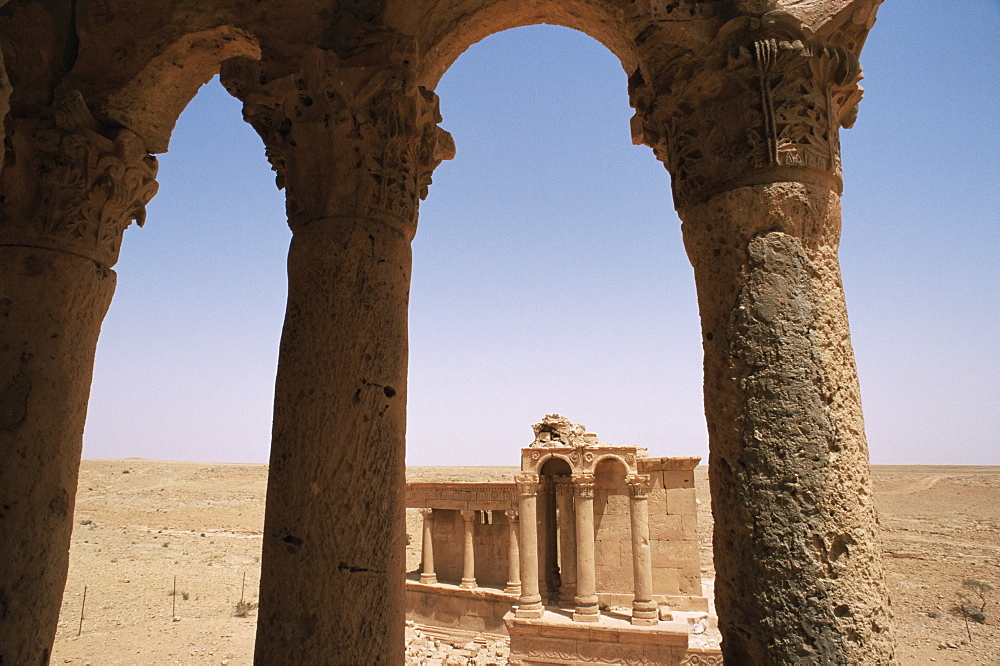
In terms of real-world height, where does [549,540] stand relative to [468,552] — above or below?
above

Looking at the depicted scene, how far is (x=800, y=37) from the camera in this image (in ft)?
9.11

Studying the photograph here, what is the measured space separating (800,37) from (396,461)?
2837 mm

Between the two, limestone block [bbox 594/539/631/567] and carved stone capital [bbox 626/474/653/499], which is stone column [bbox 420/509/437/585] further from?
carved stone capital [bbox 626/474/653/499]

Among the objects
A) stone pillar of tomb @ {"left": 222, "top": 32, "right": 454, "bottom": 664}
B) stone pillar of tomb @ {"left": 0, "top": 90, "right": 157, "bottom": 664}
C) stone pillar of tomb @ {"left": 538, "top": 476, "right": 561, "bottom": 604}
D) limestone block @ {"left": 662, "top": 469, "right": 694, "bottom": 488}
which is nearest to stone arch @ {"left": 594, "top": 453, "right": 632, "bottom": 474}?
limestone block @ {"left": 662, "top": 469, "right": 694, "bottom": 488}

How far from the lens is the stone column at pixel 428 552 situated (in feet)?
59.9

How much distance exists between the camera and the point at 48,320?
12.8ft

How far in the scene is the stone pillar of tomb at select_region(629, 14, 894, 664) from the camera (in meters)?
2.26

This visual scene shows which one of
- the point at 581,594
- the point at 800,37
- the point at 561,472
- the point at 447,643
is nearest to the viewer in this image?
the point at 800,37

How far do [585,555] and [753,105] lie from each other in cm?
1324

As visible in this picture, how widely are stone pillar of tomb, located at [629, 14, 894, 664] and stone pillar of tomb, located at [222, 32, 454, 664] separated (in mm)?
1561

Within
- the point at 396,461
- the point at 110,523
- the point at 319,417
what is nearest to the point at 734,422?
the point at 396,461

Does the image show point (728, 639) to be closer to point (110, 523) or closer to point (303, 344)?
point (303, 344)

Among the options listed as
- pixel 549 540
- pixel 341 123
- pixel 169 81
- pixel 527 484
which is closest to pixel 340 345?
pixel 341 123

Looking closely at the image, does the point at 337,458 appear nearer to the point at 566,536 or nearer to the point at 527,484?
the point at 527,484
